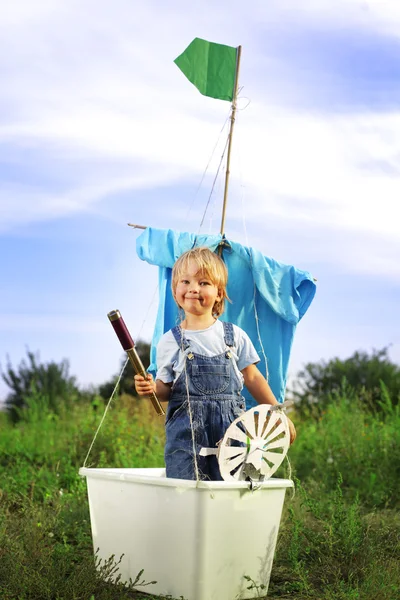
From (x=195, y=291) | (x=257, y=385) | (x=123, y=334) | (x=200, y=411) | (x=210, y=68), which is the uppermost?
(x=210, y=68)

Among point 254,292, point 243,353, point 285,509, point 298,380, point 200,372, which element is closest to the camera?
point 200,372

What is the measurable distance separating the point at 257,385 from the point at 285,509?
1.18m

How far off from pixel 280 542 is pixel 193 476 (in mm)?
872

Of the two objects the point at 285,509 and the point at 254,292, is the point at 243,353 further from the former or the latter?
the point at 285,509

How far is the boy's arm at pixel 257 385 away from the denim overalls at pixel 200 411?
0.20m

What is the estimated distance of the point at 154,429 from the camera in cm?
686

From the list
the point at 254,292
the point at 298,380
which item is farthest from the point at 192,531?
the point at 298,380

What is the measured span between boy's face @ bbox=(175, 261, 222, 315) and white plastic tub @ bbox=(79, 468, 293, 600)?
2.60 feet

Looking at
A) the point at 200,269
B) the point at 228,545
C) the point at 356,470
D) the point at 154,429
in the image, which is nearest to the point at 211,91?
the point at 200,269

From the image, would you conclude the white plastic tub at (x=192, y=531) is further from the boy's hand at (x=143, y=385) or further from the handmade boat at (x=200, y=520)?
the boy's hand at (x=143, y=385)

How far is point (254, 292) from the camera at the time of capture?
3916 mm

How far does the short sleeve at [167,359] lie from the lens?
3303mm

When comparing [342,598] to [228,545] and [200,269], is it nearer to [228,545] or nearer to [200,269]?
[228,545]

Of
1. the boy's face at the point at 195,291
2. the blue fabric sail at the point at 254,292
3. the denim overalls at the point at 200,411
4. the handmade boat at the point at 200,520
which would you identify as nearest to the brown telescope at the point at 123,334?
the handmade boat at the point at 200,520
